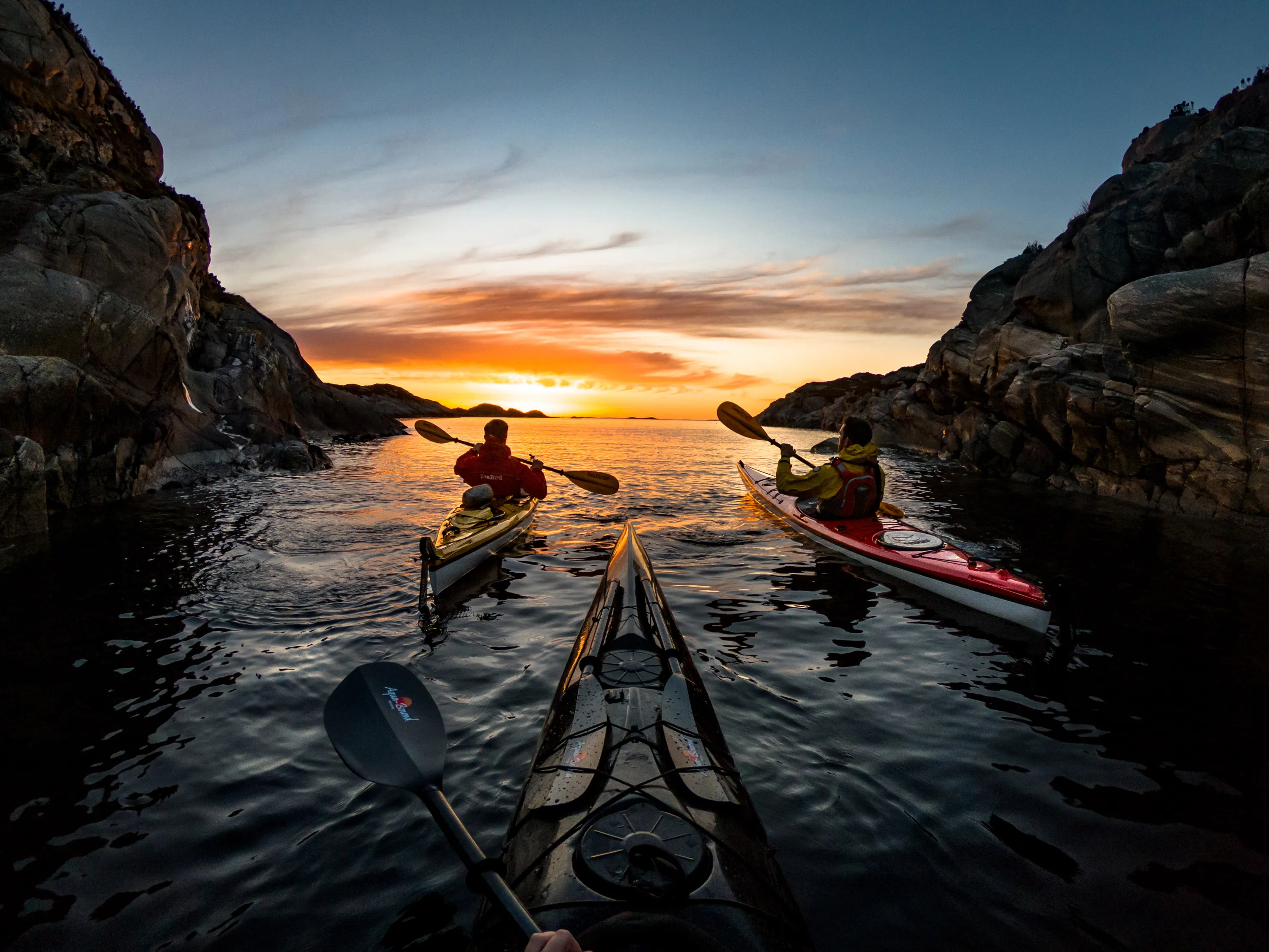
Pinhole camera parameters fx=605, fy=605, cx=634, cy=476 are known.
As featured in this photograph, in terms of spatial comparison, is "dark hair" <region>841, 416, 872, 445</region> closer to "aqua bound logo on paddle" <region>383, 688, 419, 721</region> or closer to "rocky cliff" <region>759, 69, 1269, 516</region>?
"aqua bound logo on paddle" <region>383, 688, 419, 721</region>

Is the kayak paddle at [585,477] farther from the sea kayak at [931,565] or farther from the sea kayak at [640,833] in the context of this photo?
the sea kayak at [640,833]

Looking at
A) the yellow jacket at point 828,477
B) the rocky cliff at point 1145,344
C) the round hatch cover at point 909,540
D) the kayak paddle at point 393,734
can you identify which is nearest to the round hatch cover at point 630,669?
the kayak paddle at point 393,734

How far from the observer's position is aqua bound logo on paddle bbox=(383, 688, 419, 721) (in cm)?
265

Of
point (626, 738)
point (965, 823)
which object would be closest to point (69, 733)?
point (626, 738)

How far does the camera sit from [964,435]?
96.4 ft

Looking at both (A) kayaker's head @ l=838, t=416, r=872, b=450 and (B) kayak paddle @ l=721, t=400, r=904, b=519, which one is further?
(B) kayak paddle @ l=721, t=400, r=904, b=519

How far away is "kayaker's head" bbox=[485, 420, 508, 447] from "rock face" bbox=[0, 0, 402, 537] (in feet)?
23.8

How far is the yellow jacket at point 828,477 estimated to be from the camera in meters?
9.51

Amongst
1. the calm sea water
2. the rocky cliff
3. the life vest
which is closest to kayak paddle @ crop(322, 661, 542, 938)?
the calm sea water

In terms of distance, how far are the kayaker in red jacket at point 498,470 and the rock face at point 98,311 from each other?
273 inches

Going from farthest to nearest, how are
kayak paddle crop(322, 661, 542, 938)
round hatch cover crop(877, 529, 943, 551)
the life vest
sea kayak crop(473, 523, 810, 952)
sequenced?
the life vest
round hatch cover crop(877, 529, 943, 551)
kayak paddle crop(322, 661, 542, 938)
sea kayak crop(473, 523, 810, 952)

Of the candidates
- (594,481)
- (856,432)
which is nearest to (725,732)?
(856,432)

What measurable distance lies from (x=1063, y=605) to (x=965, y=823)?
3.09 metres

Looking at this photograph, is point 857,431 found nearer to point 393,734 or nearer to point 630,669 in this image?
point 630,669
